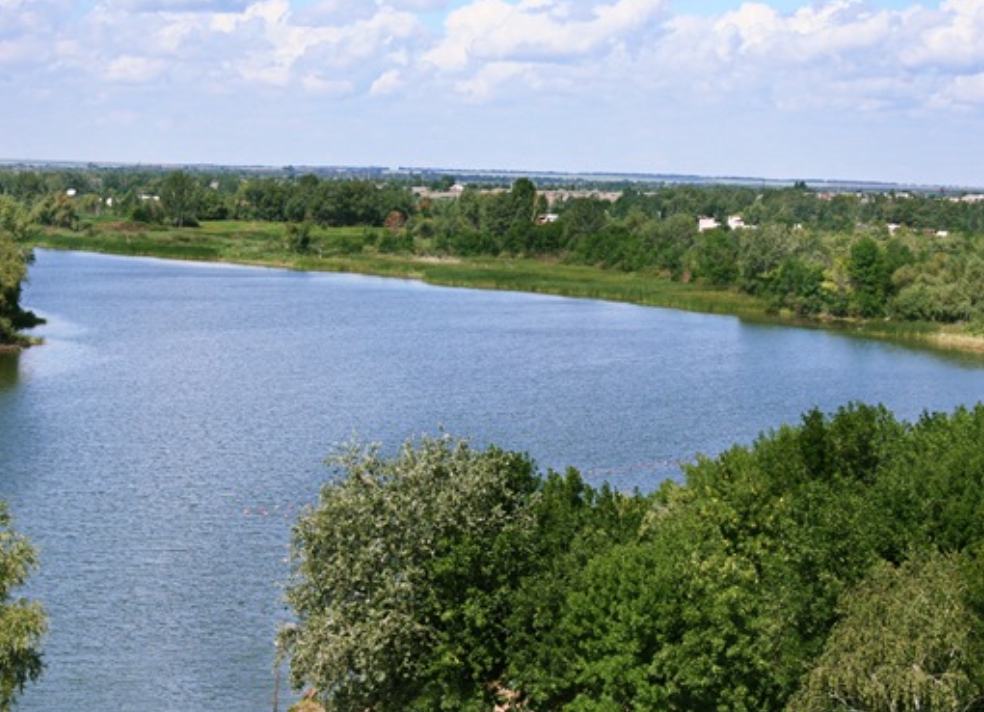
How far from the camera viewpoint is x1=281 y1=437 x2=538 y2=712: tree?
23109 millimetres

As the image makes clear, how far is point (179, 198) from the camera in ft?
483

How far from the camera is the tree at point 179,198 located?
148 metres

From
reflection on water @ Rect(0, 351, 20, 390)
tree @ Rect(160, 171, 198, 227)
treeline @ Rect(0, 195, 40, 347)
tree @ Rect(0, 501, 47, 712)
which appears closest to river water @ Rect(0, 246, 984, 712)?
reflection on water @ Rect(0, 351, 20, 390)

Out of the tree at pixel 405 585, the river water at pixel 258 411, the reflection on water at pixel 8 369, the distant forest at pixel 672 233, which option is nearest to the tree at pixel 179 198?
the distant forest at pixel 672 233

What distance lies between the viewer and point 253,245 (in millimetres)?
131750

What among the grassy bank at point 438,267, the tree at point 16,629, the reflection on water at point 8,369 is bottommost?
the grassy bank at point 438,267

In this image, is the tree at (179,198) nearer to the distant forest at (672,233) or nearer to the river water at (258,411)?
the distant forest at (672,233)

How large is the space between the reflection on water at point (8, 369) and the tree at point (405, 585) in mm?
36900

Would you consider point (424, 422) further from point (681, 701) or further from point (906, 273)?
point (906, 273)

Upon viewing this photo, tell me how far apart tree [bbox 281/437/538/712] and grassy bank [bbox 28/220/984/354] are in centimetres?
5978

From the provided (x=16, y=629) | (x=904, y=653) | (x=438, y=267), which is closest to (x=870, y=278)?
(x=438, y=267)

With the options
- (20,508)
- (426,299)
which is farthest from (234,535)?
(426,299)

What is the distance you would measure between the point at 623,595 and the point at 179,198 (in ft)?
428

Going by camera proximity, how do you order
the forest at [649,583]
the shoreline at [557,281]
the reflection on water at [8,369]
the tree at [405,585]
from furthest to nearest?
1. the shoreline at [557,281]
2. the reflection on water at [8,369]
3. the tree at [405,585]
4. the forest at [649,583]
